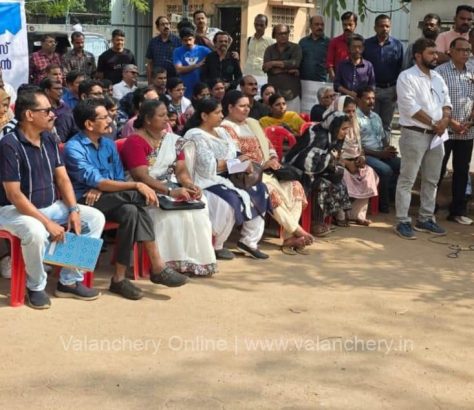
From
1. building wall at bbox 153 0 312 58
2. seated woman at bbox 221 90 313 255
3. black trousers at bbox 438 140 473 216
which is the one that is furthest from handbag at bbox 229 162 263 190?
building wall at bbox 153 0 312 58

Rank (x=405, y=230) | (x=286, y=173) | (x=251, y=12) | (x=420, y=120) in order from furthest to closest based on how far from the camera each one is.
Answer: (x=251, y=12)
(x=405, y=230)
(x=420, y=120)
(x=286, y=173)

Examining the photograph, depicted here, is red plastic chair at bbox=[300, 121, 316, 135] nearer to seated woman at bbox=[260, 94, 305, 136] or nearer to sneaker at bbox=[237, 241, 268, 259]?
seated woman at bbox=[260, 94, 305, 136]

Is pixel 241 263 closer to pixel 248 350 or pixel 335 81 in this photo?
pixel 248 350

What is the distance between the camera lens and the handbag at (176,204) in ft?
17.1

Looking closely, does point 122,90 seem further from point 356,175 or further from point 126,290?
point 126,290

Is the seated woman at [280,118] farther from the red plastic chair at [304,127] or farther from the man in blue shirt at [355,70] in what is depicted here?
the man in blue shirt at [355,70]

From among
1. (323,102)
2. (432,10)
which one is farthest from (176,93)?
(432,10)

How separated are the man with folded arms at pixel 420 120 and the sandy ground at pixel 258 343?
1200mm

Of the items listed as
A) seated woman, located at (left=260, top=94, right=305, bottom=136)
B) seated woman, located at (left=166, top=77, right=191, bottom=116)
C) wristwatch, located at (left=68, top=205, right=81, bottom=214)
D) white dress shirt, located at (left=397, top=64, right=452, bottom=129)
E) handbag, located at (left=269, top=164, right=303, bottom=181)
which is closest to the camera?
wristwatch, located at (left=68, top=205, right=81, bottom=214)

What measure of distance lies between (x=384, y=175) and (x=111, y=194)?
363cm

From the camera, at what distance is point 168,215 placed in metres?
5.25

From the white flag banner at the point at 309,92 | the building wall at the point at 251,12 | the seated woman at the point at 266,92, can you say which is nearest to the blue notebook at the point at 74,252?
Result: the seated woman at the point at 266,92

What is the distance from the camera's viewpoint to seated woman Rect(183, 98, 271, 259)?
5734mm

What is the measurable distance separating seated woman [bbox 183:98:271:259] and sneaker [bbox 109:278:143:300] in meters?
1.09
